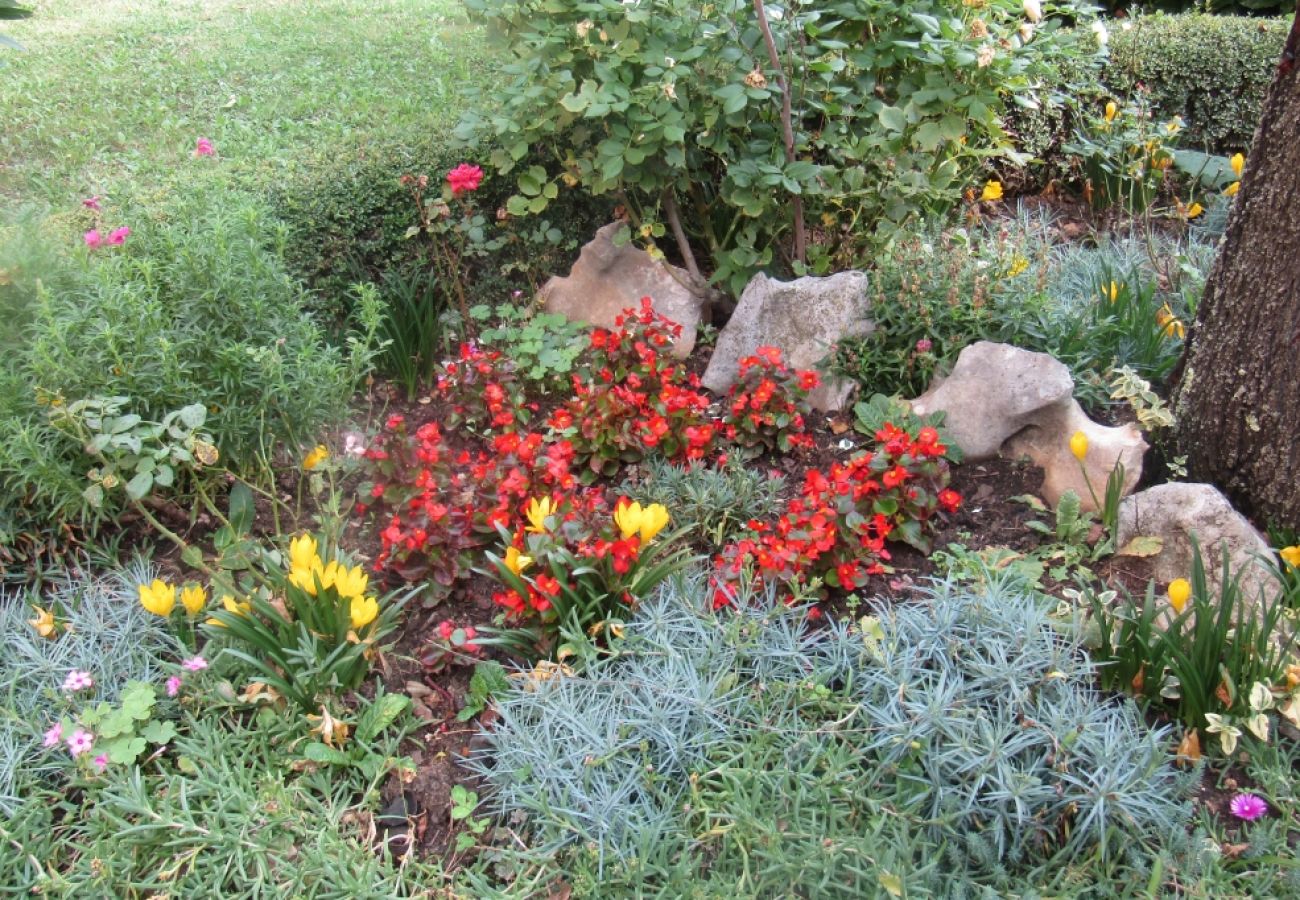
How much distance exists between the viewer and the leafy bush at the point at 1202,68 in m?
5.50

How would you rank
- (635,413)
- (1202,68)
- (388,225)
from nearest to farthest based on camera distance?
(635,413)
(388,225)
(1202,68)

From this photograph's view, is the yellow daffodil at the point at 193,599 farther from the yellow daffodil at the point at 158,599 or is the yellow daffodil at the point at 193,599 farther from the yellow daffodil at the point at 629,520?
the yellow daffodil at the point at 629,520

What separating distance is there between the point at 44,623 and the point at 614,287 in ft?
8.07

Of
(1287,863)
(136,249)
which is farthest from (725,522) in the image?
(136,249)

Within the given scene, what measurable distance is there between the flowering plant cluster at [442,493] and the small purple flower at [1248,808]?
1894mm

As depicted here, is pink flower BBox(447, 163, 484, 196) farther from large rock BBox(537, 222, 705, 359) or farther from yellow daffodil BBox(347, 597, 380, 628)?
yellow daffodil BBox(347, 597, 380, 628)

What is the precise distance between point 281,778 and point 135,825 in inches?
13.2

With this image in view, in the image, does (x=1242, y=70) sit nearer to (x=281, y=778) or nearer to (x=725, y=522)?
(x=725, y=522)

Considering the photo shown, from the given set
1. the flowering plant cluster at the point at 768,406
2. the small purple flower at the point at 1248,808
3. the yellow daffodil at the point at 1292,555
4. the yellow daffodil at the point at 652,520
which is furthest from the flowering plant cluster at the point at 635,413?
the small purple flower at the point at 1248,808

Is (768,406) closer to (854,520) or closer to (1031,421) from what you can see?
(854,520)

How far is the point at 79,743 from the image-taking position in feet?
8.07

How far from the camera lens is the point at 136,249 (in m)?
3.57

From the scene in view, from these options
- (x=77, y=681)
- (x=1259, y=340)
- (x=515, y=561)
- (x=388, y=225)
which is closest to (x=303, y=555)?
(x=515, y=561)

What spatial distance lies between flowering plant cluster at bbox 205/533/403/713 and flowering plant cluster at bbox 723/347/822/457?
4.71ft
